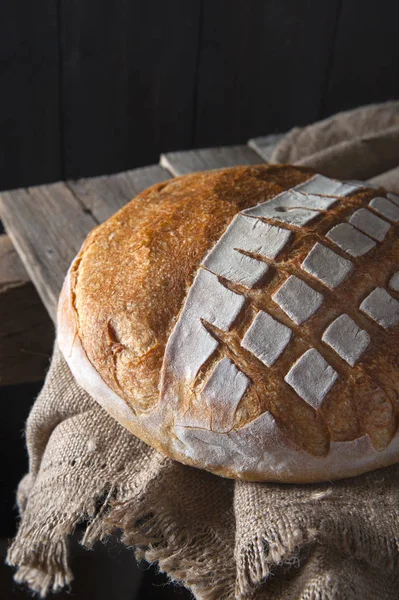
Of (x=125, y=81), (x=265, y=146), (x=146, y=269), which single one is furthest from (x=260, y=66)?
(x=146, y=269)

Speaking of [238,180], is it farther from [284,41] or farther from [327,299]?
[284,41]

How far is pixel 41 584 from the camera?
114cm

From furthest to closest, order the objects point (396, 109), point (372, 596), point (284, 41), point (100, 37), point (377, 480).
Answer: point (284, 41)
point (100, 37)
point (396, 109)
point (377, 480)
point (372, 596)

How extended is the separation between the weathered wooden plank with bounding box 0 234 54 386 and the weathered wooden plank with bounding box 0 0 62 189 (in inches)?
34.5

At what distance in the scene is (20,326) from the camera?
5.45ft

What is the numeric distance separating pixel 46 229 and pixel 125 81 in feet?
3.54

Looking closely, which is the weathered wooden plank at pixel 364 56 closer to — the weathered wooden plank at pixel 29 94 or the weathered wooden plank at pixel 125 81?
the weathered wooden plank at pixel 125 81

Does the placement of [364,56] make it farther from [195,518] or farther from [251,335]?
[195,518]

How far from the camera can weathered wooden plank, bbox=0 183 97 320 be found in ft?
4.98

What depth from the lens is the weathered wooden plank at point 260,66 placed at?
260 cm

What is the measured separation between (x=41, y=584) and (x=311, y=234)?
71cm

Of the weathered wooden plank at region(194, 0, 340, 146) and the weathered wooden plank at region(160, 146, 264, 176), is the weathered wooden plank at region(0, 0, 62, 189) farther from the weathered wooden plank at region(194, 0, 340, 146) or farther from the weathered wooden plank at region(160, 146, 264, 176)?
the weathered wooden plank at region(160, 146, 264, 176)

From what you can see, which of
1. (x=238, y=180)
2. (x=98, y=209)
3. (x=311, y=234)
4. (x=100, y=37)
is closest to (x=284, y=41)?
(x=100, y=37)

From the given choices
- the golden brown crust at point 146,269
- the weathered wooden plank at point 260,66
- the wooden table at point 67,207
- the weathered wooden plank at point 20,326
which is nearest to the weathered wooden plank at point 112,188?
the wooden table at point 67,207
